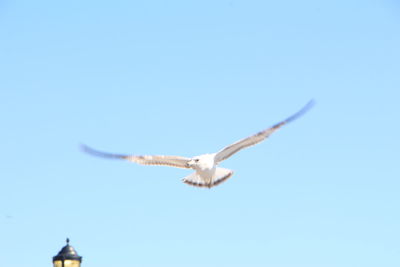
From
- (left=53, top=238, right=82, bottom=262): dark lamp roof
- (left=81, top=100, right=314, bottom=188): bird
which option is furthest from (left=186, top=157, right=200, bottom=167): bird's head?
(left=53, top=238, right=82, bottom=262): dark lamp roof

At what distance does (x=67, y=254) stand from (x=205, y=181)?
6.33m

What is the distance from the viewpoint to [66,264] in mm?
16812

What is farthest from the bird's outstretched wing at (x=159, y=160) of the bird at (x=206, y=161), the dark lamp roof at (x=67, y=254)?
the dark lamp roof at (x=67, y=254)

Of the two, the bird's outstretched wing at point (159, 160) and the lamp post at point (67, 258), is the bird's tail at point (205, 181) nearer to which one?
the bird's outstretched wing at point (159, 160)

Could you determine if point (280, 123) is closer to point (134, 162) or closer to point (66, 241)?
point (134, 162)

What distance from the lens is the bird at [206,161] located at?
2198cm

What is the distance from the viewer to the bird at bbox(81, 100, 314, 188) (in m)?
22.0

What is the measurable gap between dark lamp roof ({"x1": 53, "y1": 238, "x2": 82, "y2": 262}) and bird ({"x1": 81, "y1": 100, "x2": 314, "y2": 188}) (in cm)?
499

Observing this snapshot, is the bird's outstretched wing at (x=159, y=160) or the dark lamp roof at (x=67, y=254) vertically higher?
the bird's outstretched wing at (x=159, y=160)

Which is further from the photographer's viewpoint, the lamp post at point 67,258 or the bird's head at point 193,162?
the bird's head at point 193,162

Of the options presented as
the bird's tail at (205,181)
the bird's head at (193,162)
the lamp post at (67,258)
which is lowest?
the lamp post at (67,258)

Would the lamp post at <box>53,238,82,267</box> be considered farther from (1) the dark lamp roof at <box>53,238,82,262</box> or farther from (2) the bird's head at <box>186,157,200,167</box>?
(2) the bird's head at <box>186,157,200,167</box>

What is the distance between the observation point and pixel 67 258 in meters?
16.8

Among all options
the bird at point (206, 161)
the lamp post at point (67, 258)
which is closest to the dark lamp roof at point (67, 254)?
the lamp post at point (67, 258)
